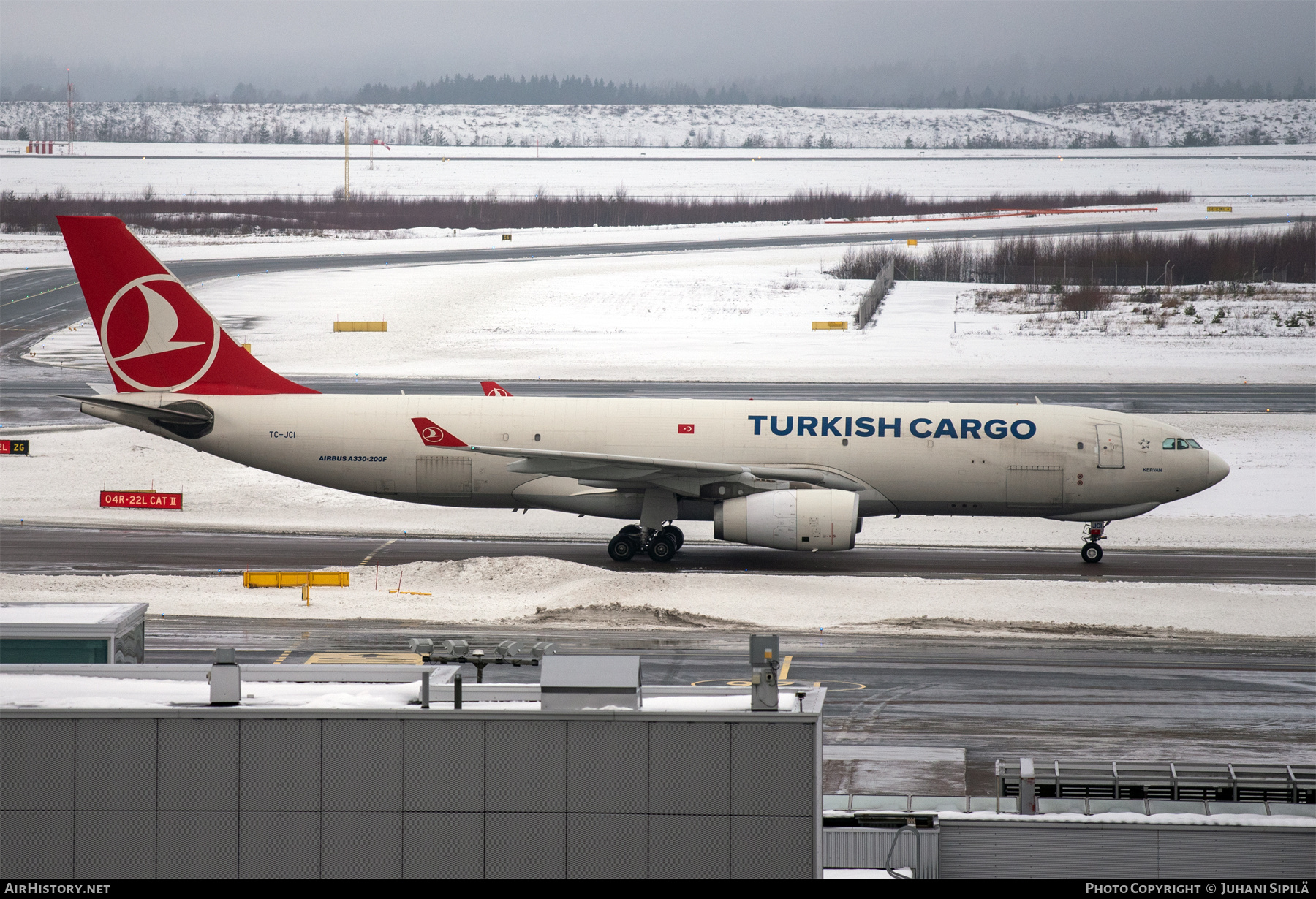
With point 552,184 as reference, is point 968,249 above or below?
below

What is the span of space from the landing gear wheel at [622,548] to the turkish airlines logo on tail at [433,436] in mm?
5092

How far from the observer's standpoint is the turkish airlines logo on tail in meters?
37.2

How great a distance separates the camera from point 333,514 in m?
43.5

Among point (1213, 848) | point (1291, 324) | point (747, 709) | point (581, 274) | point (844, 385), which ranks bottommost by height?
point (1213, 848)

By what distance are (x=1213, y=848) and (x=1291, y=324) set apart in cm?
6950

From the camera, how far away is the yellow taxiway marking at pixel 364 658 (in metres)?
26.2

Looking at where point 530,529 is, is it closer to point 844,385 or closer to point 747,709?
point 844,385

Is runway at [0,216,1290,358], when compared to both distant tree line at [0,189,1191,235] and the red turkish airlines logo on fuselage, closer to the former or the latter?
distant tree line at [0,189,1191,235]

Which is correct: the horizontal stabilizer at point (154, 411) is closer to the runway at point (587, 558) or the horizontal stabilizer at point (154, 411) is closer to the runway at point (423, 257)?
the runway at point (587, 558)

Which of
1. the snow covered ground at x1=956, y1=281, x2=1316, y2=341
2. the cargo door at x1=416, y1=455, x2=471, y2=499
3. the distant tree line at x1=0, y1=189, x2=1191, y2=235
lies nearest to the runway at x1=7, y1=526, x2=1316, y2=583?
the cargo door at x1=416, y1=455, x2=471, y2=499

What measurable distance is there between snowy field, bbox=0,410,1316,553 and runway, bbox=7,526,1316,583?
39.5 inches

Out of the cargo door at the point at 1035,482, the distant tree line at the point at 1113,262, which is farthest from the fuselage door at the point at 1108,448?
the distant tree line at the point at 1113,262

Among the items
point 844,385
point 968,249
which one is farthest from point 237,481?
point 968,249

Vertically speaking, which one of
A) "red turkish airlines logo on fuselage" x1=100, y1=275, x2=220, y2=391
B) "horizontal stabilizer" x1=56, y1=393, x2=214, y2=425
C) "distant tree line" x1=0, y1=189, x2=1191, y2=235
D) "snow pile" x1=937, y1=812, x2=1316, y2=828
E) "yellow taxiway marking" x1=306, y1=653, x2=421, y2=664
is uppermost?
"distant tree line" x1=0, y1=189, x2=1191, y2=235
